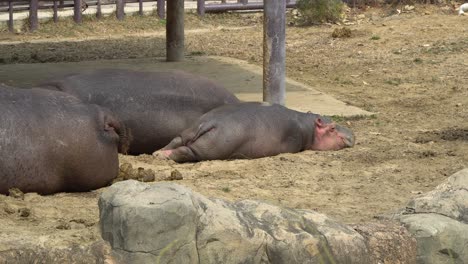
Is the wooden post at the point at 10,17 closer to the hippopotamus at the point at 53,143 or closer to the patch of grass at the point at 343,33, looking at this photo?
the patch of grass at the point at 343,33

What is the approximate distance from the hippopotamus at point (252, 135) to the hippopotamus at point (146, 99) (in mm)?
110

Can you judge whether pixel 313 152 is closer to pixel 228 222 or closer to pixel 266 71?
pixel 266 71

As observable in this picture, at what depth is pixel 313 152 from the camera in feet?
27.7

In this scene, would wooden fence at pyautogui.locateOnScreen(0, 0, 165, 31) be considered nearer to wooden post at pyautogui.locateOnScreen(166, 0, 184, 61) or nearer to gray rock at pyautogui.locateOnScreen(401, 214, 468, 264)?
wooden post at pyautogui.locateOnScreen(166, 0, 184, 61)

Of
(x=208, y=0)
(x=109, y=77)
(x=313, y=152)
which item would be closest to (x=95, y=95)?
(x=109, y=77)

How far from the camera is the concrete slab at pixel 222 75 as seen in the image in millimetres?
10281

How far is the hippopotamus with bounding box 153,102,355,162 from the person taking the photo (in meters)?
7.88

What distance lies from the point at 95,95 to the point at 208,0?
527 inches

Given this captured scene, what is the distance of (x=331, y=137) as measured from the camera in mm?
8555

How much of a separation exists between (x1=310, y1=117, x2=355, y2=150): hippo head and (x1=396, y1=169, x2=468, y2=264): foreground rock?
2814 millimetres

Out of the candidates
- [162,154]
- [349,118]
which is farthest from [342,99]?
[162,154]

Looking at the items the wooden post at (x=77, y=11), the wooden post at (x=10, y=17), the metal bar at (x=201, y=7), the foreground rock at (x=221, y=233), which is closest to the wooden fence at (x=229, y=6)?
the metal bar at (x=201, y=7)

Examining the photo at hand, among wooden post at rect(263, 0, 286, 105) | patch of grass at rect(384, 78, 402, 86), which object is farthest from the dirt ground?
wooden post at rect(263, 0, 286, 105)

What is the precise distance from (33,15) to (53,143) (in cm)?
1155
